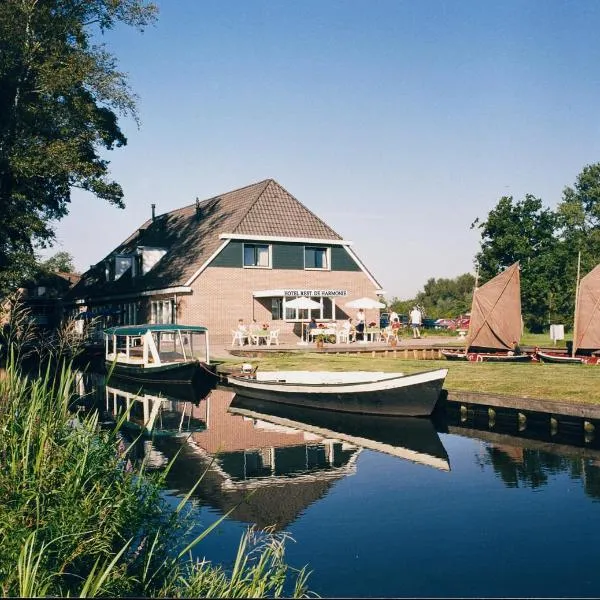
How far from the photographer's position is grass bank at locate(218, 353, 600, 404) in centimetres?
1862

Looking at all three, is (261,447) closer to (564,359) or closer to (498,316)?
(564,359)

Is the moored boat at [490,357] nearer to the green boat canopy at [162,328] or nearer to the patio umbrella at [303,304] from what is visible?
the patio umbrella at [303,304]

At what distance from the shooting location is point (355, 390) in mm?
20344

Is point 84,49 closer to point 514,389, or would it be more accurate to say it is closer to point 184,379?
point 184,379

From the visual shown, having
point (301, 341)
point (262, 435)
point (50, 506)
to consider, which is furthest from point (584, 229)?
point (50, 506)

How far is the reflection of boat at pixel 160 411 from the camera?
19.2 meters

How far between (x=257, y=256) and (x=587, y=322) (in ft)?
66.8

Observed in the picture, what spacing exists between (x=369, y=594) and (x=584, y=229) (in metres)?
83.2

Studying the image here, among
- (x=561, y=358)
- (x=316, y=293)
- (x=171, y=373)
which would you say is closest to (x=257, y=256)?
(x=316, y=293)

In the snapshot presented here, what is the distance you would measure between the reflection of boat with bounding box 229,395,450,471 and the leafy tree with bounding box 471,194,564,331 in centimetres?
3741

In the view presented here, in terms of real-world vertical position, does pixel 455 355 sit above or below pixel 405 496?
above

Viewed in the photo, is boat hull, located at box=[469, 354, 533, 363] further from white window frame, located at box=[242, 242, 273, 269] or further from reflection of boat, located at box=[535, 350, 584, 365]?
white window frame, located at box=[242, 242, 273, 269]

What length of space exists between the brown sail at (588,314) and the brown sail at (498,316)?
3.97 meters

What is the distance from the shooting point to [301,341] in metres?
40.2
